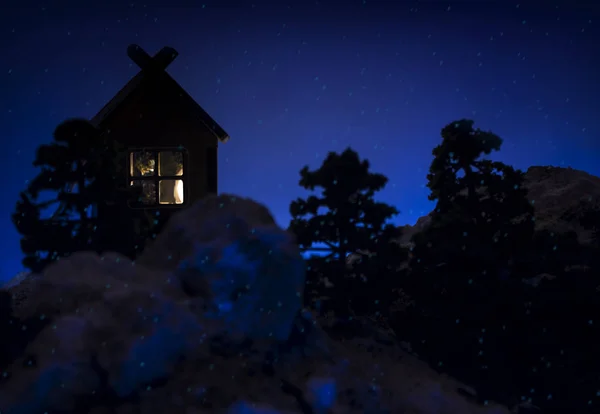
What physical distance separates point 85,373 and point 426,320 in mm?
5523

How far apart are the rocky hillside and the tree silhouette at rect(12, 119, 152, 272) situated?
602cm

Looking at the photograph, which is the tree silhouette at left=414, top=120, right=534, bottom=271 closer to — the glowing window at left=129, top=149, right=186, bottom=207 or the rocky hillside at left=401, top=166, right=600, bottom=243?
the rocky hillside at left=401, top=166, right=600, bottom=243

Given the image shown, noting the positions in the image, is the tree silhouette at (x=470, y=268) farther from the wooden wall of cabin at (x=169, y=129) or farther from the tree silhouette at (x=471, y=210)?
the wooden wall of cabin at (x=169, y=129)

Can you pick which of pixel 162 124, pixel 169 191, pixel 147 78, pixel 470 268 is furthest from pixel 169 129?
pixel 470 268

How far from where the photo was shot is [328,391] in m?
6.29

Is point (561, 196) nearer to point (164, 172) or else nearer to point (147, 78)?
point (147, 78)

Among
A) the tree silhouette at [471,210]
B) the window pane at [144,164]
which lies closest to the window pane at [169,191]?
the window pane at [144,164]

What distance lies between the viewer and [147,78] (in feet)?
37.2

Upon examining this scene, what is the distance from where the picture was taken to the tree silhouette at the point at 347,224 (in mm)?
7926

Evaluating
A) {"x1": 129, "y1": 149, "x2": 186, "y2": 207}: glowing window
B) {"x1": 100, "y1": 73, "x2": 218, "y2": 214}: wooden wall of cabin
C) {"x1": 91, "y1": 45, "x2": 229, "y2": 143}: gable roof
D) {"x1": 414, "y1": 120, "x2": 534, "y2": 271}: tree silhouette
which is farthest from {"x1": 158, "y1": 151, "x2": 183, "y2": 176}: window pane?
{"x1": 414, "y1": 120, "x2": 534, "y2": 271}: tree silhouette

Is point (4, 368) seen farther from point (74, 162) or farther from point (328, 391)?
point (328, 391)

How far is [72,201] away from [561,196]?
1124 centimetres

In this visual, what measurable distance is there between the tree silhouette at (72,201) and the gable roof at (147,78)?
310 centimetres

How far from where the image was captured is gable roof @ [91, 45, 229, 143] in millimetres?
11008
